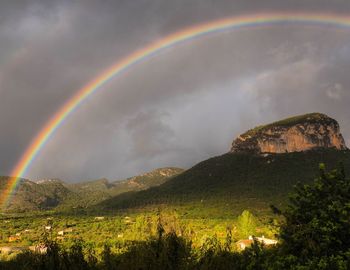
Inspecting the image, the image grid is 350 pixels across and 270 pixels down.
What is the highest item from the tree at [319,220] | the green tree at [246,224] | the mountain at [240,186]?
the mountain at [240,186]

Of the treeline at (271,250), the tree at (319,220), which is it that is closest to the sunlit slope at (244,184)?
the tree at (319,220)

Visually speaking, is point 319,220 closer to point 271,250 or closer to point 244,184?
point 271,250

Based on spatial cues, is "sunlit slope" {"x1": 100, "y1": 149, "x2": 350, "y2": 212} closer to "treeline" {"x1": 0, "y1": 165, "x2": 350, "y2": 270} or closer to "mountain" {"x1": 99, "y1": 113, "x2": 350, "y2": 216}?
"mountain" {"x1": 99, "y1": 113, "x2": 350, "y2": 216}

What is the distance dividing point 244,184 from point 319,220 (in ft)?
530

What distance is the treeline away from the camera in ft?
28.0

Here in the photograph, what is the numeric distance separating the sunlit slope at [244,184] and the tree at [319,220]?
12310 cm

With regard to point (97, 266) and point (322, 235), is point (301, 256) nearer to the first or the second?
point (322, 235)

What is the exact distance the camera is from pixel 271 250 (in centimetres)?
1736

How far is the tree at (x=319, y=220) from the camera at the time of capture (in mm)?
14695

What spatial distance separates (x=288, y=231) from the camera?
15.7 meters

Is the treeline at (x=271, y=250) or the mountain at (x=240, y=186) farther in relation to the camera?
the mountain at (x=240, y=186)

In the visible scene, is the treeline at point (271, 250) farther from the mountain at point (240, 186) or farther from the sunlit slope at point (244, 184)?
the sunlit slope at point (244, 184)

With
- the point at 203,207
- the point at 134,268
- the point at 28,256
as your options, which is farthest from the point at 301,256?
the point at 203,207

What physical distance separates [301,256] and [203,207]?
13749 cm
